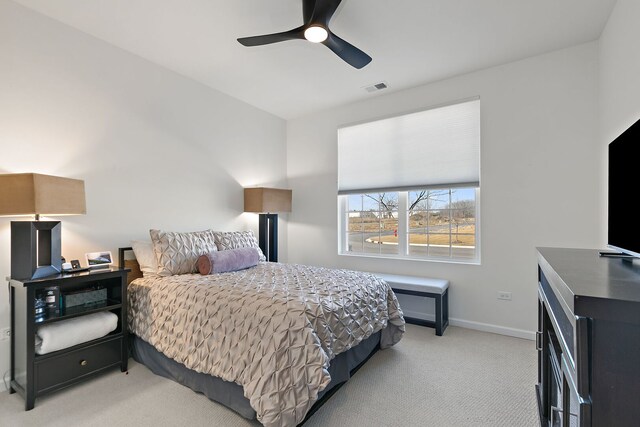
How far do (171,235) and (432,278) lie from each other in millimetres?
2919

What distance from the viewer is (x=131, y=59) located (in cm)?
303

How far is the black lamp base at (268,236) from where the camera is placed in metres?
4.20

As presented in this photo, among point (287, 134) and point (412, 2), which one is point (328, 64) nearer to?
point (412, 2)

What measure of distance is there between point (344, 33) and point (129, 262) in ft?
9.59

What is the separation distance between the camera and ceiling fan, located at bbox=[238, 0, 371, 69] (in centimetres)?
200

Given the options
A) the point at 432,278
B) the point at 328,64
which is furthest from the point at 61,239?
the point at 432,278

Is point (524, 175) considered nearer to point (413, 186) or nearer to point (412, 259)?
point (413, 186)

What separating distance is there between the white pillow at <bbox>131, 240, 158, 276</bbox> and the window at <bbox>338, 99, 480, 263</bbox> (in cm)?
248

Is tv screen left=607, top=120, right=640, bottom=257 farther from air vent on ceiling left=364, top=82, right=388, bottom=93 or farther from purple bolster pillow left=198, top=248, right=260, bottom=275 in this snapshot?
purple bolster pillow left=198, top=248, right=260, bottom=275

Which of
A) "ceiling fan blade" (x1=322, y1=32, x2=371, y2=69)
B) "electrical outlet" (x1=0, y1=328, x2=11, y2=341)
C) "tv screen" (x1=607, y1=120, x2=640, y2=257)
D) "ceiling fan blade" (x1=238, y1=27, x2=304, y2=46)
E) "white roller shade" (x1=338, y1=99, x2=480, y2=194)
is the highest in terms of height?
"ceiling fan blade" (x1=238, y1=27, x2=304, y2=46)

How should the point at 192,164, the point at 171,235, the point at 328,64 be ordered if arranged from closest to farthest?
1. the point at 171,235
2. the point at 328,64
3. the point at 192,164

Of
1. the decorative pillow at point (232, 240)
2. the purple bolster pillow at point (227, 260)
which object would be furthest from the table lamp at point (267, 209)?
the purple bolster pillow at point (227, 260)

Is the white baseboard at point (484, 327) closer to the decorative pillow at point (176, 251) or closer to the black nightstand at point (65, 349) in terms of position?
the decorative pillow at point (176, 251)

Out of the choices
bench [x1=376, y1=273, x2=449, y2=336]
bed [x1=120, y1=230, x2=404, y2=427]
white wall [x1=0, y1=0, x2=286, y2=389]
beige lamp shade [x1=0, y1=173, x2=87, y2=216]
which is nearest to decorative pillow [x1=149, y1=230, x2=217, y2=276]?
bed [x1=120, y1=230, x2=404, y2=427]
